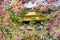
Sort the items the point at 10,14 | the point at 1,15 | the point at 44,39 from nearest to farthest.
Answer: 1. the point at 1,15
2. the point at 10,14
3. the point at 44,39

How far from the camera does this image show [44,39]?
172 inches

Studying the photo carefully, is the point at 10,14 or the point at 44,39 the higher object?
the point at 10,14

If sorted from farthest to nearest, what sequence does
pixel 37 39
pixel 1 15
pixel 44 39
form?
pixel 44 39
pixel 37 39
pixel 1 15

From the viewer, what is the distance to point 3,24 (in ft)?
11.4

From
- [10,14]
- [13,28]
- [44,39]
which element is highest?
[10,14]

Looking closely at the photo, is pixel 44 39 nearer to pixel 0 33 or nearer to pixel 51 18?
pixel 51 18

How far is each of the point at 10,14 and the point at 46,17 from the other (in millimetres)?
825

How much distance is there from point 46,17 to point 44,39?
1.58 ft

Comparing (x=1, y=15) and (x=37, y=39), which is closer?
(x=1, y=15)

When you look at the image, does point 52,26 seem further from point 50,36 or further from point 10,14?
point 10,14

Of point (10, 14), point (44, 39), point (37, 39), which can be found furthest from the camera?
point (44, 39)

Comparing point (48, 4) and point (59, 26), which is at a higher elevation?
point (48, 4)

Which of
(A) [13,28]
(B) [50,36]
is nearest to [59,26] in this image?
(B) [50,36]

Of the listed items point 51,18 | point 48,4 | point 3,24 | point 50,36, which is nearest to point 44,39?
point 50,36
